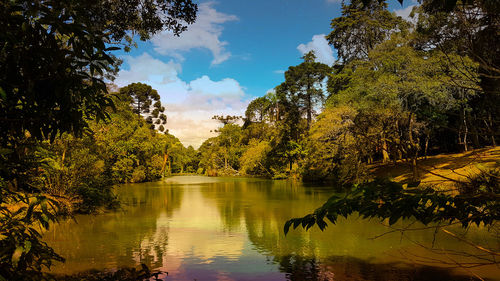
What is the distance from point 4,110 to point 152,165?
117 feet

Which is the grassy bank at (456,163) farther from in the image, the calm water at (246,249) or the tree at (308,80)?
the tree at (308,80)

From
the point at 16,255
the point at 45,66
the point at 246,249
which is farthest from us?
the point at 246,249

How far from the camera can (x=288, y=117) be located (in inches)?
1567

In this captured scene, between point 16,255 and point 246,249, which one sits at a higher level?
point 16,255

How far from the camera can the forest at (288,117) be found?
199cm

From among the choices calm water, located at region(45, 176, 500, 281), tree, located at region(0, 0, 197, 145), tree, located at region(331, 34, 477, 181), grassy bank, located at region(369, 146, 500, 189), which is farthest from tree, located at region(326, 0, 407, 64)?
tree, located at region(0, 0, 197, 145)

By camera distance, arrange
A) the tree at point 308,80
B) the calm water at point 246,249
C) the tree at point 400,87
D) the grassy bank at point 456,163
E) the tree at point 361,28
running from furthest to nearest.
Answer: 1. the tree at point 308,80
2. the tree at point 361,28
3. the tree at point 400,87
4. the calm water at point 246,249
5. the grassy bank at point 456,163

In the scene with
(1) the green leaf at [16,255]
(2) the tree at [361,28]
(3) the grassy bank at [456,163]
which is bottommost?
(1) the green leaf at [16,255]

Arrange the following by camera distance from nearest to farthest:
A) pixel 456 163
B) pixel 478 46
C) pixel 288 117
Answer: pixel 478 46 → pixel 456 163 → pixel 288 117

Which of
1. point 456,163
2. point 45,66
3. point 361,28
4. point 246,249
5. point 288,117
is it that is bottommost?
point 246,249

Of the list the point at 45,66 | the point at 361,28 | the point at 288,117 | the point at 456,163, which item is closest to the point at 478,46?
the point at 45,66

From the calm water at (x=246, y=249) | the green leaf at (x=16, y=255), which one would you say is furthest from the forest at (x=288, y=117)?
the calm water at (x=246, y=249)

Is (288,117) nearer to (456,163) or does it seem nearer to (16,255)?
(456,163)

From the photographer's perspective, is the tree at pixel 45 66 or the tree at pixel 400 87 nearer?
the tree at pixel 45 66
